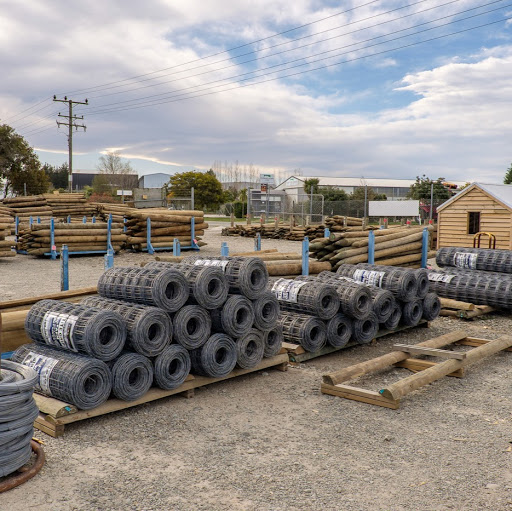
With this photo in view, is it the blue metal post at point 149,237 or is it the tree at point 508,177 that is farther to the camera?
the tree at point 508,177

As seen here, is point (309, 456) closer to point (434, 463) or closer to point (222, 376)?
point (434, 463)

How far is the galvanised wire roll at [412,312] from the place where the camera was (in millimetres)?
9805

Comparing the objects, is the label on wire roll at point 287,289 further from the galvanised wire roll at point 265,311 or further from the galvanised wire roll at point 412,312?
the galvanised wire roll at point 412,312

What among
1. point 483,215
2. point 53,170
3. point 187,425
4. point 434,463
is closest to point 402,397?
point 434,463

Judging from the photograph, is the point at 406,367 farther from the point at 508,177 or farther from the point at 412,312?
the point at 508,177

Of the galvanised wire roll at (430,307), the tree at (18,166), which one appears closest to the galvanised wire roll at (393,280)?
the galvanised wire roll at (430,307)

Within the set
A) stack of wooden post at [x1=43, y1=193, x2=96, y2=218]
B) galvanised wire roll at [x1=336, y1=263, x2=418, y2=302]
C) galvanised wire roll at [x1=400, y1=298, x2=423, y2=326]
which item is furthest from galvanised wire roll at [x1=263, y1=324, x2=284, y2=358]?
stack of wooden post at [x1=43, y1=193, x2=96, y2=218]

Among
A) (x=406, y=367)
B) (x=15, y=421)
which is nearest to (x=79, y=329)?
(x=15, y=421)

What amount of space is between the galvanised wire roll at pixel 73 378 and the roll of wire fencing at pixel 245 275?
2123 mm

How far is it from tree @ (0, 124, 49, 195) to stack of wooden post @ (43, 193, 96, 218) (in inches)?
640

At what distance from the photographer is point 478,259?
12.7m

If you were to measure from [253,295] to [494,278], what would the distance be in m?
6.91

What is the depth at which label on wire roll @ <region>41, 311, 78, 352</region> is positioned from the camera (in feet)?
19.1

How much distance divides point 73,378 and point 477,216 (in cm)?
2023
